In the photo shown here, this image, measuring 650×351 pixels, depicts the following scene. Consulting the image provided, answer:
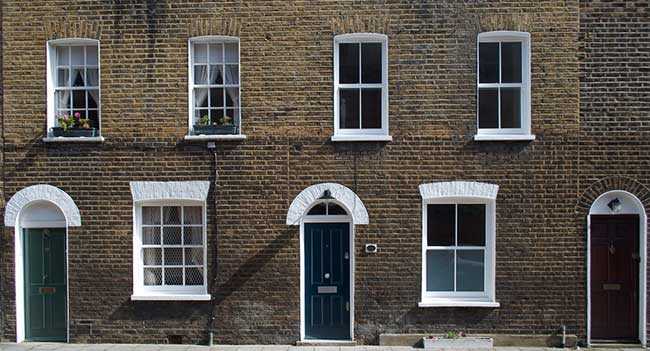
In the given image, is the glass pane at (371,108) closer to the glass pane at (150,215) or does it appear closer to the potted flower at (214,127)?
the potted flower at (214,127)

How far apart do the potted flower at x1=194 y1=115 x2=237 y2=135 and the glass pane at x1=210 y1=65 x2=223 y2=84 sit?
0.73m

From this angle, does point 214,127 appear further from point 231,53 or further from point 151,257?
point 151,257

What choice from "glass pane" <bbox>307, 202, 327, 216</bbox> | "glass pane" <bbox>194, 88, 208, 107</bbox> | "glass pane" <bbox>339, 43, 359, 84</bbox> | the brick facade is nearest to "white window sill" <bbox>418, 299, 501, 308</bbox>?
the brick facade

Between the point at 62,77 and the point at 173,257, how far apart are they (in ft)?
13.4

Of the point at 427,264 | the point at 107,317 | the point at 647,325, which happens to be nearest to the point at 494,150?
the point at 427,264

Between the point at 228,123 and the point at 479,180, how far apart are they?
4.78 m

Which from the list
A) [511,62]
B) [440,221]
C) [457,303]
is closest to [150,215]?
[440,221]

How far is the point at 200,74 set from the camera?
11.1m

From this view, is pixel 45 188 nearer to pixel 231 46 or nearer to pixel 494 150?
pixel 231 46

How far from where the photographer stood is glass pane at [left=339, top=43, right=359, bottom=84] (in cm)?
1091

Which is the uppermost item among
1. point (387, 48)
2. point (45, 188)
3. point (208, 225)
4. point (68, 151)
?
point (387, 48)

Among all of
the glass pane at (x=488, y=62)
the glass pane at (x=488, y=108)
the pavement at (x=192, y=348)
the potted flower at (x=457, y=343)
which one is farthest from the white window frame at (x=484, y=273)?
the glass pane at (x=488, y=62)

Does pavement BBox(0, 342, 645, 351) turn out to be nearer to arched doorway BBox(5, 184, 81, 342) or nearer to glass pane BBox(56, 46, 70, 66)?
arched doorway BBox(5, 184, 81, 342)

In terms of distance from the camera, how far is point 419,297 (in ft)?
35.1
